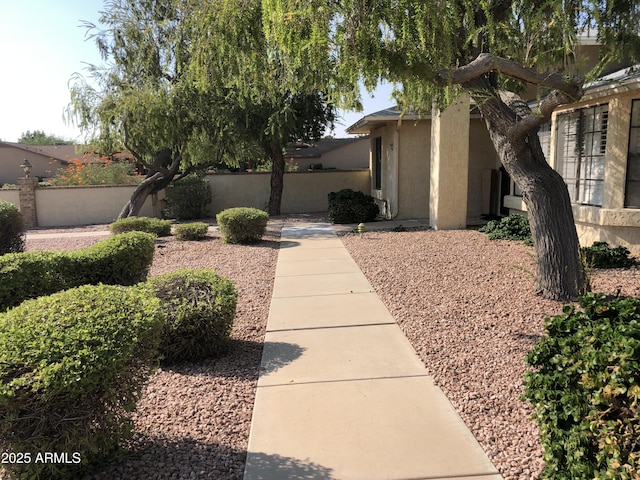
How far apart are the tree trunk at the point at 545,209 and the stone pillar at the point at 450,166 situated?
624 centimetres

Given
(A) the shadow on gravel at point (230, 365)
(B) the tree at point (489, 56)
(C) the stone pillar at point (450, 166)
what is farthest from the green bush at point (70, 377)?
(C) the stone pillar at point (450, 166)

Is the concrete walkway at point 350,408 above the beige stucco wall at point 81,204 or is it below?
below

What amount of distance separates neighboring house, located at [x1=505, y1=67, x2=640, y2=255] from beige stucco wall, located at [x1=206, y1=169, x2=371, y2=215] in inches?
470

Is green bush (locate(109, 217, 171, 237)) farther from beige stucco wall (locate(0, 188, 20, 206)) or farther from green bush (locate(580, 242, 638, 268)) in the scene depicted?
green bush (locate(580, 242, 638, 268))

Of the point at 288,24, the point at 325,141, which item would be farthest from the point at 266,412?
the point at 325,141

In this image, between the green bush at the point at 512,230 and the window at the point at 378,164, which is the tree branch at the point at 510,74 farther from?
the window at the point at 378,164

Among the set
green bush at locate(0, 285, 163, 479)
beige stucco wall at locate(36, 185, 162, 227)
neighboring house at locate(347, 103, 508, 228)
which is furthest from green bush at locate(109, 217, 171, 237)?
green bush at locate(0, 285, 163, 479)

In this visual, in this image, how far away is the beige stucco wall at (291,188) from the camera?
70.5 ft

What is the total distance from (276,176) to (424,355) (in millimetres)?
15672

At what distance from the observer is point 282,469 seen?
3141mm

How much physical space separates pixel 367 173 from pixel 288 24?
16710mm

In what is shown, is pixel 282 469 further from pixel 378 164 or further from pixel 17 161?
pixel 17 161

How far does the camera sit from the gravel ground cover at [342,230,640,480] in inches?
141

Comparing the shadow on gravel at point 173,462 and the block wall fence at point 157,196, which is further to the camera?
the block wall fence at point 157,196
